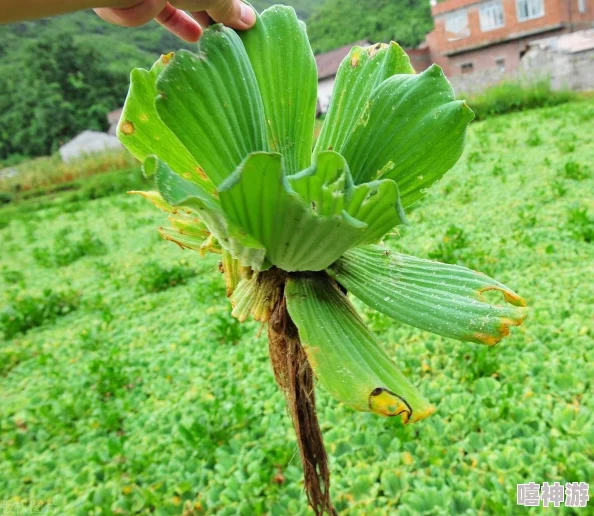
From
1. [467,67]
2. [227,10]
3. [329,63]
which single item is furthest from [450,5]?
[227,10]

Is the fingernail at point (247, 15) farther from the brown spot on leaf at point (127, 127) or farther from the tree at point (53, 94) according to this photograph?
the tree at point (53, 94)

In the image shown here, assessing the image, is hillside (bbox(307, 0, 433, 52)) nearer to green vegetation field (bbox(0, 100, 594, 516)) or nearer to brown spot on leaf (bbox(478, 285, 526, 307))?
green vegetation field (bbox(0, 100, 594, 516))

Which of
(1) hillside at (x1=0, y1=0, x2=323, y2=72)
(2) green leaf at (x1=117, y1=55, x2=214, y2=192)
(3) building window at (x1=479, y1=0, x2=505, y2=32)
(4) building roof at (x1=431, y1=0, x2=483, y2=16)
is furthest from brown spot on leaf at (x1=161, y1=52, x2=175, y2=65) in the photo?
(1) hillside at (x1=0, y1=0, x2=323, y2=72)

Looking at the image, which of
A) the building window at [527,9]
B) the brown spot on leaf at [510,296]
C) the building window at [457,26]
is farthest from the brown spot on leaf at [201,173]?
the building window at [457,26]

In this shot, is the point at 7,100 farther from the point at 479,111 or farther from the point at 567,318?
the point at 567,318

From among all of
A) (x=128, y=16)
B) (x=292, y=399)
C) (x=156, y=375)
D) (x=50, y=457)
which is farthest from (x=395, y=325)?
(x=128, y=16)

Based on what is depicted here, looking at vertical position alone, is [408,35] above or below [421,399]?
below

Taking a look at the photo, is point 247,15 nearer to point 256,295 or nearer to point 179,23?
point 179,23
